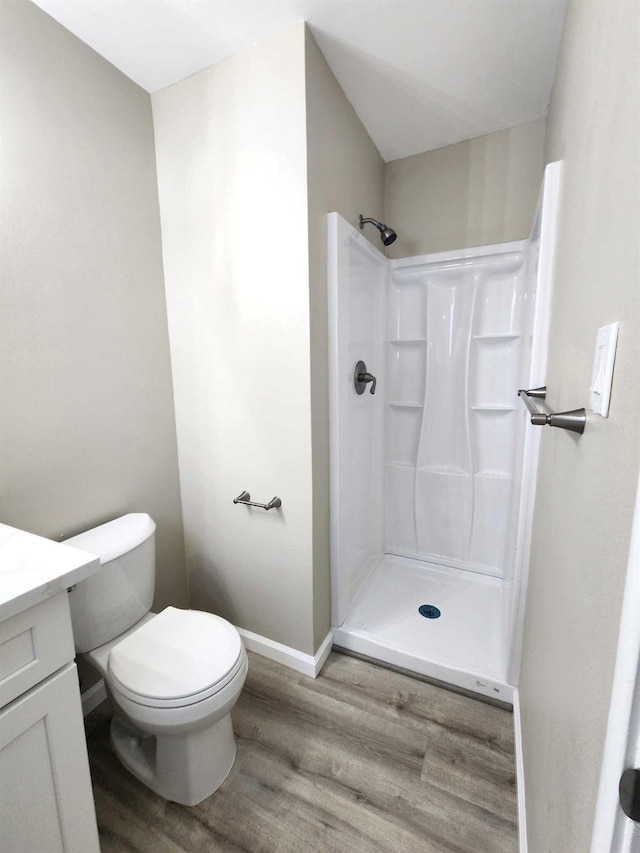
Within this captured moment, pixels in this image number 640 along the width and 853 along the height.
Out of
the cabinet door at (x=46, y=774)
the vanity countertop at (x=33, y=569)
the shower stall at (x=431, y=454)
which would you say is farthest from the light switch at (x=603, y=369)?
the cabinet door at (x=46, y=774)

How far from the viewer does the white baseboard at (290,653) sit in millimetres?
1591

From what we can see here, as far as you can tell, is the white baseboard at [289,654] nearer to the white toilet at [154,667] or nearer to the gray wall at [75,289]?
the white toilet at [154,667]

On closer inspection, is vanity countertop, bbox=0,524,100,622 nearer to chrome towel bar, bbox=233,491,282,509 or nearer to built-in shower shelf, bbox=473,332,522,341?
chrome towel bar, bbox=233,491,282,509

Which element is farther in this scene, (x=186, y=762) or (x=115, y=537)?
(x=115, y=537)

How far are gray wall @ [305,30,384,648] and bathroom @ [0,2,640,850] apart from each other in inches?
0.5

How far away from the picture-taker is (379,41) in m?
1.29

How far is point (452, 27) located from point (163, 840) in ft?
8.86

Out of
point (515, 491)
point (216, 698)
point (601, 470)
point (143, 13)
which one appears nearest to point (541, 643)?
point (601, 470)

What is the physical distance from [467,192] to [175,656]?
239 cm

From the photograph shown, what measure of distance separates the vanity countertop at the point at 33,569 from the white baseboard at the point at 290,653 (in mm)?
1096

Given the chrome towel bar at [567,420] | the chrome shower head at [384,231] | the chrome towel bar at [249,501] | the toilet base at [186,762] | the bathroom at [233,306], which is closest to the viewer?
the chrome towel bar at [567,420]

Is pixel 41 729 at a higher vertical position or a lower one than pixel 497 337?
lower

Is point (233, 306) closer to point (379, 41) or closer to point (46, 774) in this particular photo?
point (379, 41)

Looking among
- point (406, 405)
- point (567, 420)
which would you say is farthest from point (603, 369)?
point (406, 405)
